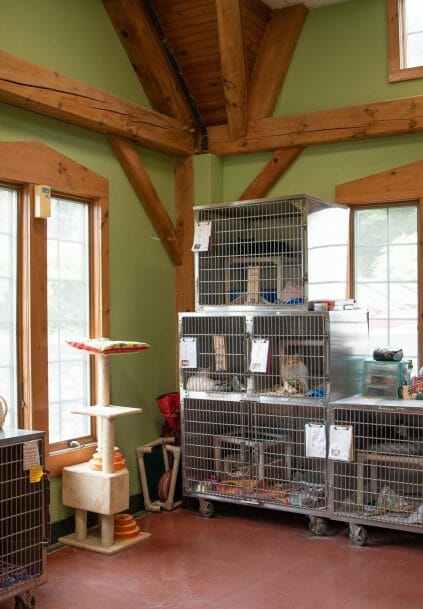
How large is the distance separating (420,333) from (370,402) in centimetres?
80

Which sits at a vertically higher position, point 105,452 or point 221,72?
point 221,72

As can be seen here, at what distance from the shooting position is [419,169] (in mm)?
4848

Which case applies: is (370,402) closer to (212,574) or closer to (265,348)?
(265,348)

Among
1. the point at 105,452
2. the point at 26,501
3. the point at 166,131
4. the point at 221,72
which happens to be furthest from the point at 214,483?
the point at 221,72

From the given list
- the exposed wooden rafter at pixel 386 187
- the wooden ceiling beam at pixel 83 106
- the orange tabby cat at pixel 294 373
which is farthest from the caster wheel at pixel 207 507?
the wooden ceiling beam at pixel 83 106

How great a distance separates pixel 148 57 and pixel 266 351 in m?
2.24

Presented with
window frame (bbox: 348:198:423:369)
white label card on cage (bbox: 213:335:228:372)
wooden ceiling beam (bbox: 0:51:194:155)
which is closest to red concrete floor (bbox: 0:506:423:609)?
white label card on cage (bbox: 213:335:228:372)

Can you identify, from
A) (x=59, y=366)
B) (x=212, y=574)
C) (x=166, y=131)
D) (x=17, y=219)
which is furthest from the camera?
(x=166, y=131)

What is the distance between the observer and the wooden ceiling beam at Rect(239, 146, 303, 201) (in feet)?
17.5

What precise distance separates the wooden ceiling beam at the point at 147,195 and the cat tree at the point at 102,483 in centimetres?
125

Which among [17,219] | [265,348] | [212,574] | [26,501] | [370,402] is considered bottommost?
[212,574]

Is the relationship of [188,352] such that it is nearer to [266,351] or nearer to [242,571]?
[266,351]

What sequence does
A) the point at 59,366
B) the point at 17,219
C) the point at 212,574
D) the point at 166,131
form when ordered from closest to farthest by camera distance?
the point at 212,574 → the point at 17,219 → the point at 59,366 → the point at 166,131

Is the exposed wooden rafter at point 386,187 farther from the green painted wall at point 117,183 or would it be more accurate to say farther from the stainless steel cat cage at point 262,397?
the green painted wall at point 117,183
